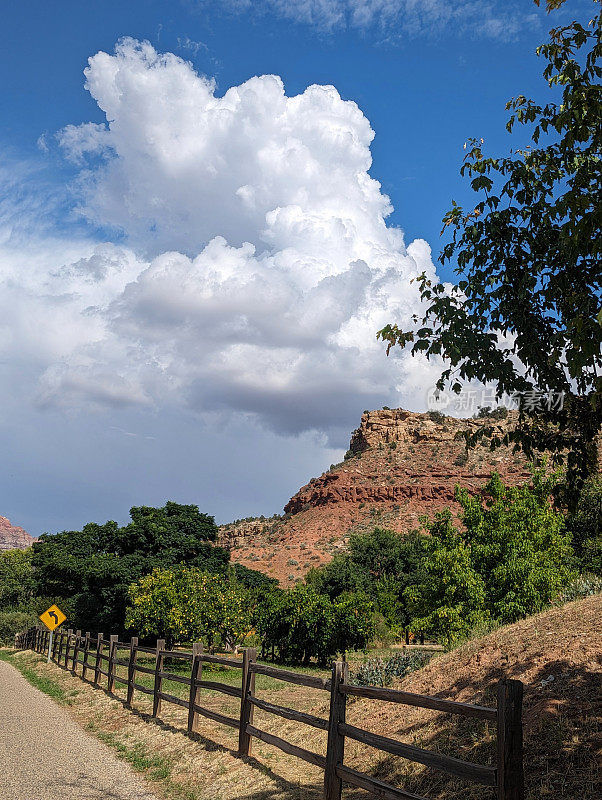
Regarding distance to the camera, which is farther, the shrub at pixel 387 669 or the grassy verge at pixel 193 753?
the shrub at pixel 387 669

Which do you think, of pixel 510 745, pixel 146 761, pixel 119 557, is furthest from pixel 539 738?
pixel 119 557

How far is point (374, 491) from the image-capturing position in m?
94.5

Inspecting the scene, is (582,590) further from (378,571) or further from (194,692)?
(378,571)

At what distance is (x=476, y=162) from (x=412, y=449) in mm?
101413

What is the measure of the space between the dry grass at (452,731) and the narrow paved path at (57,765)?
17.4 inches

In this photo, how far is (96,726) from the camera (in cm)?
Result: 1255

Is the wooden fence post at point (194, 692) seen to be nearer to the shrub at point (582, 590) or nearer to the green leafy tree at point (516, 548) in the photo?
the shrub at point (582, 590)

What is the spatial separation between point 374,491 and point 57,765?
3441 inches

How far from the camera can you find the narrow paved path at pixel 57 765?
24.5 feet

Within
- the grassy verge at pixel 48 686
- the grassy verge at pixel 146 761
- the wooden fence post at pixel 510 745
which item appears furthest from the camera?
the grassy verge at pixel 48 686

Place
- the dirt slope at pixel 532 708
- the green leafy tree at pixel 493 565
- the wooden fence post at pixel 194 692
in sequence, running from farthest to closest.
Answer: the green leafy tree at pixel 493 565, the wooden fence post at pixel 194 692, the dirt slope at pixel 532 708

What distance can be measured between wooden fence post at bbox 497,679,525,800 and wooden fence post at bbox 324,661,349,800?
2.56m

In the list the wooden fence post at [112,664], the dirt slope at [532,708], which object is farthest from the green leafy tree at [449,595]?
the wooden fence post at [112,664]

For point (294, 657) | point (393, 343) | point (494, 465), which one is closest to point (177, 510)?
point (294, 657)
